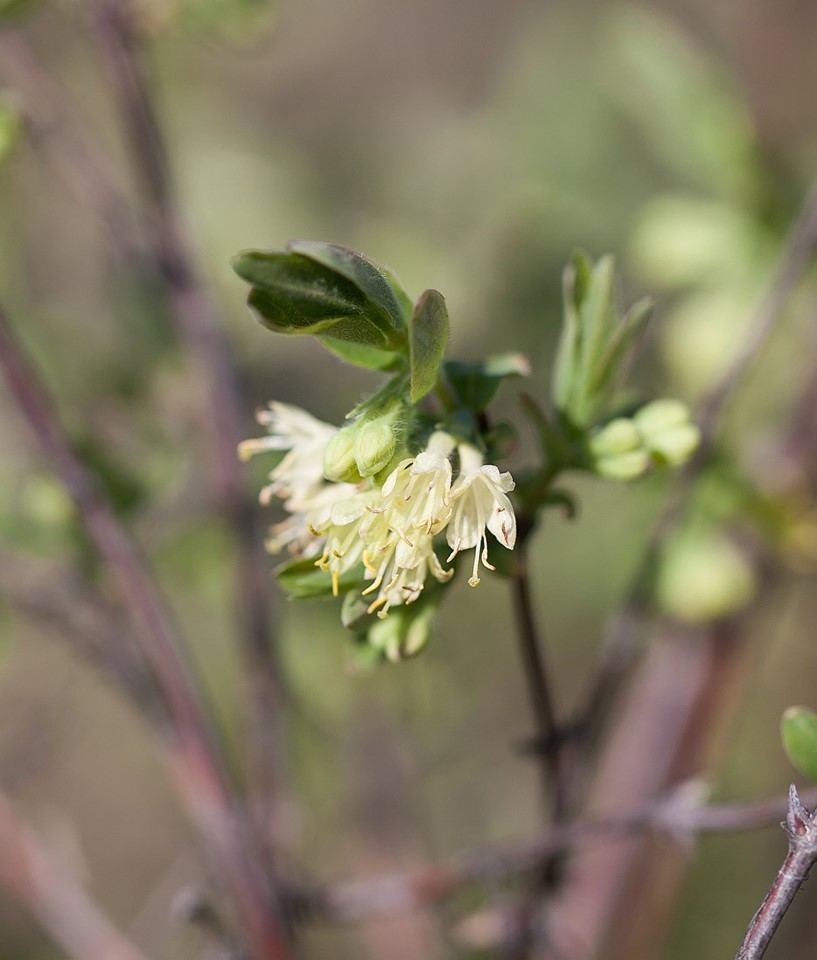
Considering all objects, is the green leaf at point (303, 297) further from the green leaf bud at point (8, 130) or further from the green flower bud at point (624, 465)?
the green leaf bud at point (8, 130)

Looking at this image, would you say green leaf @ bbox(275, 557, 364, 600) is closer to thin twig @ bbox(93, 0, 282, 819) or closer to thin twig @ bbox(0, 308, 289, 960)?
thin twig @ bbox(0, 308, 289, 960)

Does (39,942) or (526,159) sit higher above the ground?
(526,159)

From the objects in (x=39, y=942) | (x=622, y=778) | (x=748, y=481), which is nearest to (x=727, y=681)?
(x=622, y=778)

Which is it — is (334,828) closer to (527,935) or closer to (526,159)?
(527,935)

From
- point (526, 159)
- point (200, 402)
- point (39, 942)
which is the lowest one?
point (39, 942)

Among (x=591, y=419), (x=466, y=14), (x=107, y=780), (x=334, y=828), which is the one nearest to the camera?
Result: (x=591, y=419)

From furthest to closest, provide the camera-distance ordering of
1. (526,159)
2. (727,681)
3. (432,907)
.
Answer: (526,159) < (727,681) < (432,907)

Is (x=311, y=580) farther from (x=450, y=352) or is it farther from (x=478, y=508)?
(x=450, y=352)

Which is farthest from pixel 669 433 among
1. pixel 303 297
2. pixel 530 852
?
pixel 530 852
